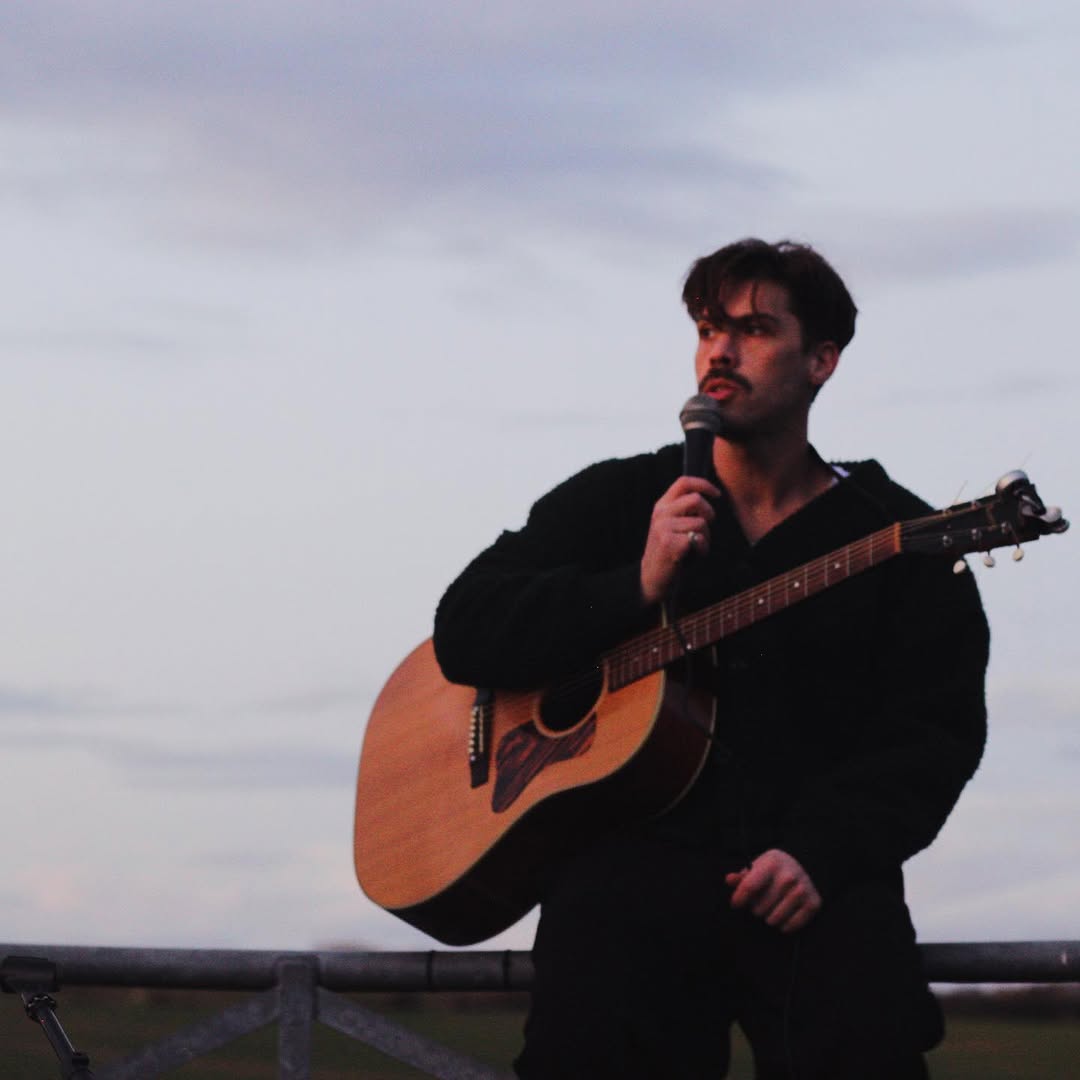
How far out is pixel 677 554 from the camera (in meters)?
4.04

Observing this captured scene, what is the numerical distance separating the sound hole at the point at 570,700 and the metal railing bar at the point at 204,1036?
1006 millimetres

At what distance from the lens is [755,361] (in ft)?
14.3

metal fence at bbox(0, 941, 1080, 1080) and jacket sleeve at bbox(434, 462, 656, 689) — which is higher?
jacket sleeve at bbox(434, 462, 656, 689)

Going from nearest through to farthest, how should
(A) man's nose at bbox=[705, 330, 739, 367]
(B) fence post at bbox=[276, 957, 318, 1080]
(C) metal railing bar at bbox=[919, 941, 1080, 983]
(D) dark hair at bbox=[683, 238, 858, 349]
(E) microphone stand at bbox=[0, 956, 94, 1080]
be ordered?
1. (E) microphone stand at bbox=[0, 956, 94, 1080]
2. (C) metal railing bar at bbox=[919, 941, 1080, 983]
3. (A) man's nose at bbox=[705, 330, 739, 367]
4. (D) dark hair at bbox=[683, 238, 858, 349]
5. (B) fence post at bbox=[276, 957, 318, 1080]

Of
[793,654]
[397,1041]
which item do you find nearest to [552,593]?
[793,654]

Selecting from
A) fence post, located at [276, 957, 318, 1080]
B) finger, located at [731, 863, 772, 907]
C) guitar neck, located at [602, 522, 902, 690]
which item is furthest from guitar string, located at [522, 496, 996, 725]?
fence post, located at [276, 957, 318, 1080]

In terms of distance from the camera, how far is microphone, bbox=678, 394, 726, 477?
13.7 feet

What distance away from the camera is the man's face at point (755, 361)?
433 centimetres

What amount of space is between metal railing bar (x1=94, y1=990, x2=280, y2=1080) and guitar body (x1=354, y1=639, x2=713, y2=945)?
0.42 metres

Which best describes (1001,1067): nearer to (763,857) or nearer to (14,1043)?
(763,857)

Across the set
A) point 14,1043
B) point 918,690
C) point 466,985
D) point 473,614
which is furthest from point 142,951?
point 918,690

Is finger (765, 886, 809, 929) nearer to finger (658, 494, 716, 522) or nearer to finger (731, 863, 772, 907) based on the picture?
finger (731, 863, 772, 907)

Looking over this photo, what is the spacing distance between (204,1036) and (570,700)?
4.11 ft

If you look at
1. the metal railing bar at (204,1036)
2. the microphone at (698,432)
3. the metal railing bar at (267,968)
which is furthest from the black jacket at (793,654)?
the metal railing bar at (204,1036)
